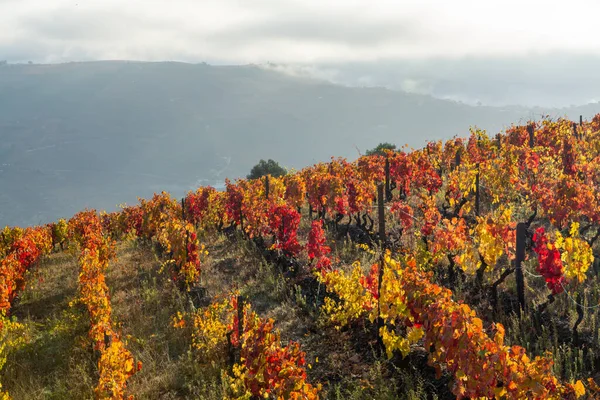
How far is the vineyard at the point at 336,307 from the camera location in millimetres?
5500

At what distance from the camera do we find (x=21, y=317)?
1072cm

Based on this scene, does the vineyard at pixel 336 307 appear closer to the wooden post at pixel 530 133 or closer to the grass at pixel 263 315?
the grass at pixel 263 315

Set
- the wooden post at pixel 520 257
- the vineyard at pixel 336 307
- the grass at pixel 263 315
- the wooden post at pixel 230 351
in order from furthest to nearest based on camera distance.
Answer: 1. the wooden post at pixel 520 257
2. the wooden post at pixel 230 351
3. the grass at pixel 263 315
4. the vineyard at pixel 336 307

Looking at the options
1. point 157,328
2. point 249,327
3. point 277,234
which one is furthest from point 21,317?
point 249,327

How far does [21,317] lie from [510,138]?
66.0 ft

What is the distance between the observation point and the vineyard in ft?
18.0

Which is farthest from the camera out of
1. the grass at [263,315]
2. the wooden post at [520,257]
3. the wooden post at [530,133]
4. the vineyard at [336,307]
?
the wooden post at [530,133]

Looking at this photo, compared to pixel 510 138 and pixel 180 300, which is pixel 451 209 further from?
pixel 180 300

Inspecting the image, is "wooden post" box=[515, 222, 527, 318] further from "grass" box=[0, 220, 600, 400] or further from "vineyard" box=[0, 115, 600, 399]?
"grass" box=[0, 220, 600, 400]

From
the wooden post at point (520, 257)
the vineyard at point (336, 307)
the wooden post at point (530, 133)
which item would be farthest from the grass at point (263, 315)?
the wooden post at point (530, 133)

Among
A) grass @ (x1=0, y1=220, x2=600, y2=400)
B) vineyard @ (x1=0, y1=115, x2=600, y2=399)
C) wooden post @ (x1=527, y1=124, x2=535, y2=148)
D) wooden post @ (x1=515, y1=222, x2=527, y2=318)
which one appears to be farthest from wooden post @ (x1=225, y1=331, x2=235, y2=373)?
wooden post @ (x1=527, y1=124, x2=535, y2=148)

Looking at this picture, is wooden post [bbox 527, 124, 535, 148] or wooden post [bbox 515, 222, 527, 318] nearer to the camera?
wooden post [bbox 515, 222, 527, 318]

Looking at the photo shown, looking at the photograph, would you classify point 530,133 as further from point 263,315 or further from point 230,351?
point 230,351

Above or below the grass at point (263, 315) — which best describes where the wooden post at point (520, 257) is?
above
